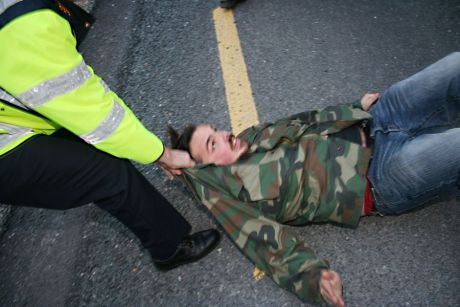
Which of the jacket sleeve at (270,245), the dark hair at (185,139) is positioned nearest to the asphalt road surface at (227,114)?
the jacket sleeve at (270,245)

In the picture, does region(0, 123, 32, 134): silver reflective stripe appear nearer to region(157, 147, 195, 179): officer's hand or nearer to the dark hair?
region(157, 147, 195, 179): officer's hand

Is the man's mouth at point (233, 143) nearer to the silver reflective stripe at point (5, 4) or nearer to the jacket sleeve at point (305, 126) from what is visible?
the jacket sleeve at point (305, 126)

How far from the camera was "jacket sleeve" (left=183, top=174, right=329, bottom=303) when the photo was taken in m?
1.78

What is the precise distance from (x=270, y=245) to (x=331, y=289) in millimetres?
348

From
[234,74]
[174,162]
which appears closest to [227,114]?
[234,74]

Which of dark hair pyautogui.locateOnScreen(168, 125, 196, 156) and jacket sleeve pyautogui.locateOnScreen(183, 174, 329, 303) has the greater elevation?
dark hair pyautogui.locateOnScreen(168, 125, 196, 156)

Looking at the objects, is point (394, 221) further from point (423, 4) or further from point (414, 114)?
point (423, 4)

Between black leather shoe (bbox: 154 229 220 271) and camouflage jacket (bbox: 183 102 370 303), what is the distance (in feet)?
0.84

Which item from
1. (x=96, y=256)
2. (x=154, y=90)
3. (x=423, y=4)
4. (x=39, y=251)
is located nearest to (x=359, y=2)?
(x=423, y=4)

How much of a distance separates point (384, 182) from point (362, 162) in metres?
0.15

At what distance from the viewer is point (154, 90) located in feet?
10.4

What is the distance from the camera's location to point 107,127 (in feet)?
4.91

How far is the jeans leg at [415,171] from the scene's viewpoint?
6.14 ft

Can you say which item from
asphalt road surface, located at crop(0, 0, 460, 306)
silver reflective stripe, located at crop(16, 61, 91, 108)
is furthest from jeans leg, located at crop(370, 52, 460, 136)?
silver reflective stripe, located at crop(16, 61, 91, 108)
